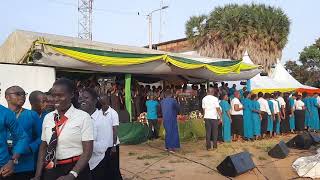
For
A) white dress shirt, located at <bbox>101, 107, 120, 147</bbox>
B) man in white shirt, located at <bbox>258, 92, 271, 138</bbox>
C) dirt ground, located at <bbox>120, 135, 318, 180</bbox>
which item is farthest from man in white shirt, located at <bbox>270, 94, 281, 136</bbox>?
white dress shirt, located at <bbox>101, 107, 120, 147</bbox>

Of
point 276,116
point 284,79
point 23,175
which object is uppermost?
point 284,79

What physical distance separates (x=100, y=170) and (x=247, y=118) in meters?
8.71

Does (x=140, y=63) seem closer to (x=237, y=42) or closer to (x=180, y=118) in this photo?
(x=180, y=118)

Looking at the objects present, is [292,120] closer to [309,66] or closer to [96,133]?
[96,133]

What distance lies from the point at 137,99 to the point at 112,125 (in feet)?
27.9

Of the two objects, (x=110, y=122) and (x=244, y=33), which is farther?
(x=244, y=33)

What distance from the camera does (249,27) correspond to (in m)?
27.1

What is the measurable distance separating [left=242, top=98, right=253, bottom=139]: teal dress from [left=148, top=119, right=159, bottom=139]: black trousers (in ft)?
8.92

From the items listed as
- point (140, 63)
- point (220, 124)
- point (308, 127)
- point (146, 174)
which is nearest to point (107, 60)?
point (140, 63)

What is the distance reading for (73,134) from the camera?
357 cm

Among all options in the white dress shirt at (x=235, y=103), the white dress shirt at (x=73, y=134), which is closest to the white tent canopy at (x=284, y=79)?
the white dress shirt at (x=235, y=103)

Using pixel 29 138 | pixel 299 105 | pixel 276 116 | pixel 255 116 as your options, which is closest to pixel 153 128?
pixel 255 116

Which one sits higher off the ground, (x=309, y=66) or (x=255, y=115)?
(x=309, y=66)

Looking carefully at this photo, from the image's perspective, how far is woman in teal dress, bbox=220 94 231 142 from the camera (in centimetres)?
1252
